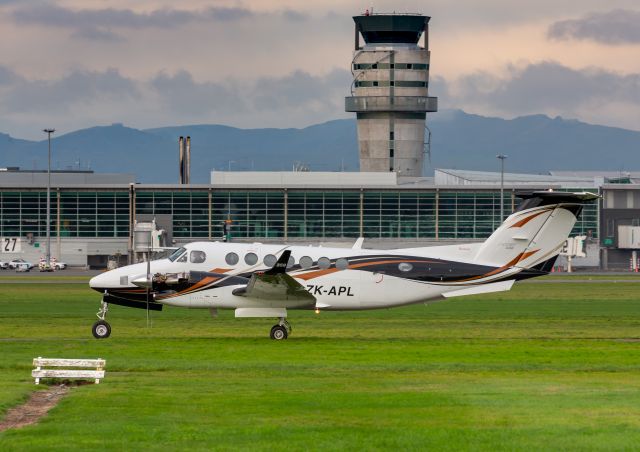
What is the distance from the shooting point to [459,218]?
135000mm

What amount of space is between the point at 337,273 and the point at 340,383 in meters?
12.2

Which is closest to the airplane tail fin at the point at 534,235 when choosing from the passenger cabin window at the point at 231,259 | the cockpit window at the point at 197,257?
the passenger cabin window at the point at 231,259

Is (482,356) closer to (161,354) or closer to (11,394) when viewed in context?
(161,354)

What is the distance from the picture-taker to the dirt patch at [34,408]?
67.7ft

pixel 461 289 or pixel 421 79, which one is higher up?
pixel 421 79

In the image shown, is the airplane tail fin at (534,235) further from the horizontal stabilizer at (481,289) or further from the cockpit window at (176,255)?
the cockpit window at (176,255)

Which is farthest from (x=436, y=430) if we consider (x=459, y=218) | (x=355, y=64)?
(x=355, y=64)

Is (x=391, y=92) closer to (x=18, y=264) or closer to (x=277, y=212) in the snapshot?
(x=277, y=212)

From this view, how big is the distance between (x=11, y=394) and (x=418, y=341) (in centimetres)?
1743

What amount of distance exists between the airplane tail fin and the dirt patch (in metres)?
17.7

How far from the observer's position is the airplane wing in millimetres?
36688

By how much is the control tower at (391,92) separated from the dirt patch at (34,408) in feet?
435

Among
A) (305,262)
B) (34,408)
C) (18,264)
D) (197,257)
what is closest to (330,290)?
(305,262)

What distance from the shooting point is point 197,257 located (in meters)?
38.5
